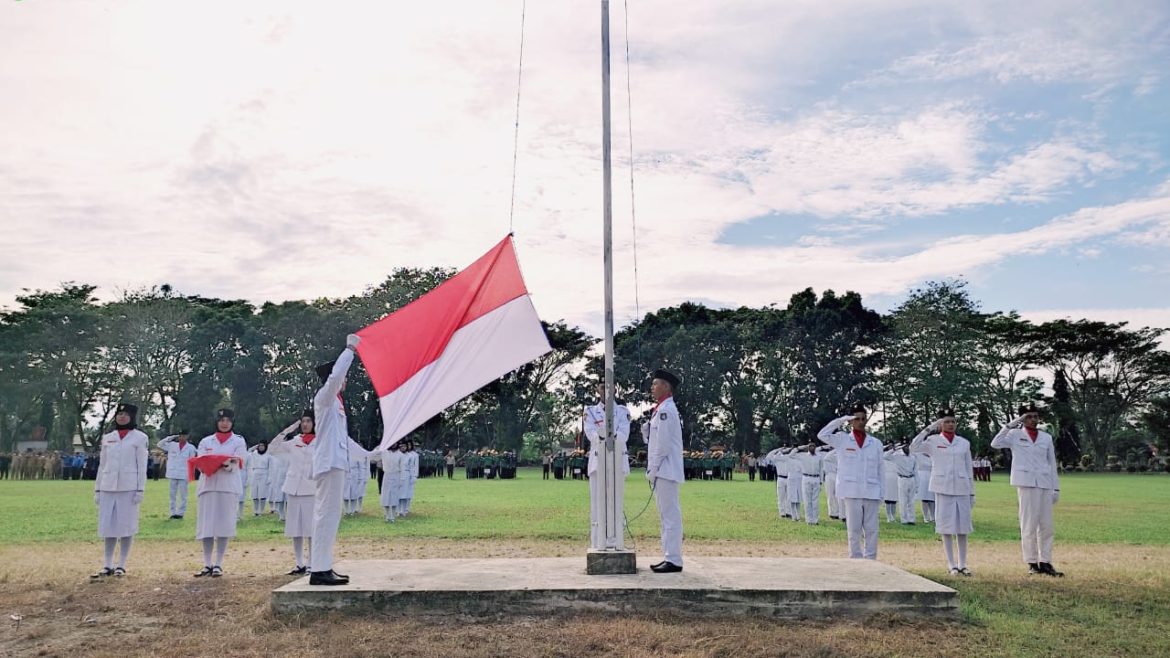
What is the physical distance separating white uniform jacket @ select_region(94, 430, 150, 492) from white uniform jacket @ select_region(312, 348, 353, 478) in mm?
3680

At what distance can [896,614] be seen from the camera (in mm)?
7965

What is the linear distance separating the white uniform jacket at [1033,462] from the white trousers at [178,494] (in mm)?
16689

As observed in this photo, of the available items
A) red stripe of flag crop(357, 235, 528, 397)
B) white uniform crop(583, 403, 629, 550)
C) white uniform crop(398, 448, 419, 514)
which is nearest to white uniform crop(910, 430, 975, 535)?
white uniform crop(583, 403, 629, 550)

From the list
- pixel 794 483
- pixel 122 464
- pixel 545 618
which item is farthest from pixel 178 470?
pixel 545 618

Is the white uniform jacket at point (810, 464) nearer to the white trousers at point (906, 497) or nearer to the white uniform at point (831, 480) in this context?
the white uniform at point (831, 480)

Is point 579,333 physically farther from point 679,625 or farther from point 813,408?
point 679,625

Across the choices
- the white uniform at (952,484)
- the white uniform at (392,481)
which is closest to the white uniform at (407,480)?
the white uniform at (392,481)

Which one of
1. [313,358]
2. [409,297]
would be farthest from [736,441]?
[313,358]

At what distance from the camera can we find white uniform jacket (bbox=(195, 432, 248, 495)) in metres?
11.5

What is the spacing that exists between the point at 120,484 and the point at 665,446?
685 centimetres

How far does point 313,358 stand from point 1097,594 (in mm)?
47856

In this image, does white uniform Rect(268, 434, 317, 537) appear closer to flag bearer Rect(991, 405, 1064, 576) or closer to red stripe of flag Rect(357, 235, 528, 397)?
red stripe of flag Rect(357, 235, 528, 397)

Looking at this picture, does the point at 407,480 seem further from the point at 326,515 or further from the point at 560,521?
the point at 326,515

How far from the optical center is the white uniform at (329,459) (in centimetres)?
864
